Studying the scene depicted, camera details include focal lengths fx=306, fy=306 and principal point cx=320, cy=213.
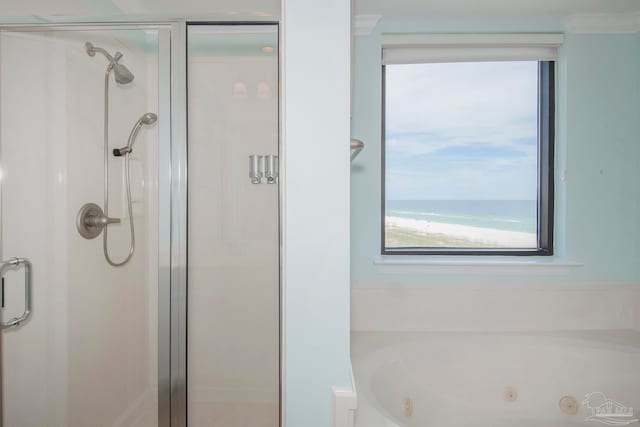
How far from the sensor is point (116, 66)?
1.01 metres

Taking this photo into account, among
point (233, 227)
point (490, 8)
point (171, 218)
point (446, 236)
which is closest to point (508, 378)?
point (446, 236)

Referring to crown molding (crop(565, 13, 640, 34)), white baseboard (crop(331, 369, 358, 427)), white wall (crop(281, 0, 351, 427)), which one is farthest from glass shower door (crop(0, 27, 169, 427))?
crown molding (crop(565, 13, 640, 34))

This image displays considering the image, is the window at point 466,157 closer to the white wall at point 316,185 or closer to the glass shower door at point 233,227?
the glass shower door at point 233,227

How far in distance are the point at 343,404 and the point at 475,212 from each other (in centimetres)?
146

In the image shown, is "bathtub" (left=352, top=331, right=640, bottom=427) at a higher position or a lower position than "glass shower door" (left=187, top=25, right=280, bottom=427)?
lower

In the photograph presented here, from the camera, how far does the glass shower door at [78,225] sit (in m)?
1.01

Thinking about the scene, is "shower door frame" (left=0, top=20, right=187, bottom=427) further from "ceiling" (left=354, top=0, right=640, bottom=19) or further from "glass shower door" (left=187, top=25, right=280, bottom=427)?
"ceiling" (left=354, top=0, right=640, bottom=19)

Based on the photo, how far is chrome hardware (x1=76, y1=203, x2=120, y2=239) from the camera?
103cm

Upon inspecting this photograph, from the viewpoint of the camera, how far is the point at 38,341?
1052 mm

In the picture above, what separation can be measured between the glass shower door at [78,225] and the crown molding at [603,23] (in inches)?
79.1

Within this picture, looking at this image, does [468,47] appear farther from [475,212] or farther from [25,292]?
[25,292]

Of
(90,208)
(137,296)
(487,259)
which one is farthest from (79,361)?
(487,259)
